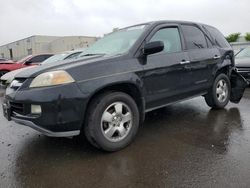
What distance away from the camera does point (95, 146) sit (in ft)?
11.8

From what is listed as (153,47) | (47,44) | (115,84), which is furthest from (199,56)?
(47,44)

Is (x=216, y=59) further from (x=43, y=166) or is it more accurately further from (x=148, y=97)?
(x=43, y=166)

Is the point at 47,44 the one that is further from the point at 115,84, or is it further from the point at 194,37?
the point at 115,84

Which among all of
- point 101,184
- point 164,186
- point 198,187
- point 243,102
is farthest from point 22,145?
point 243,102

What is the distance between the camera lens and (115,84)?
12.1 ft

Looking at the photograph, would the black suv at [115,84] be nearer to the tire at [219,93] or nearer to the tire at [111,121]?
the tire at [111,121]

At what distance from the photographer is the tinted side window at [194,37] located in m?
5.00

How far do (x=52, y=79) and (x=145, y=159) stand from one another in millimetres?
1503

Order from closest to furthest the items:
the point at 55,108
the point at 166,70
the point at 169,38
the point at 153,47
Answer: the point at 55,108 < the point at 153,47 < the point at 166,70 < the point at 169,38

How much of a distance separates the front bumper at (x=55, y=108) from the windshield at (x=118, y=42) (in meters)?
1.12

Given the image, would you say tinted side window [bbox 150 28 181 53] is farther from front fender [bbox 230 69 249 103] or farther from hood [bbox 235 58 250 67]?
hood [bbox 235 58 250 67]

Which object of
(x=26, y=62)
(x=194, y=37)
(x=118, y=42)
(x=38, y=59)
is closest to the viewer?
(x=118, y=42)

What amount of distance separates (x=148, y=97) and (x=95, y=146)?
109 centimetres

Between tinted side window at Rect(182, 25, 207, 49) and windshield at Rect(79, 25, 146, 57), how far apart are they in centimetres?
97
